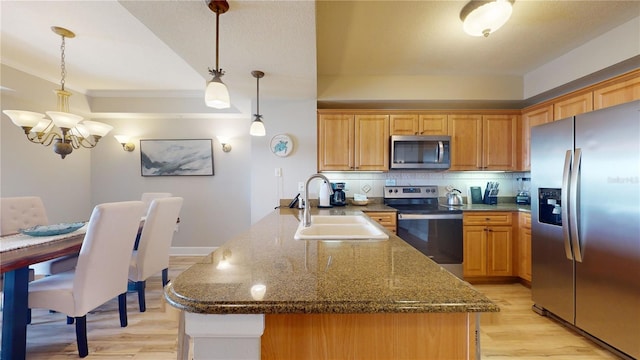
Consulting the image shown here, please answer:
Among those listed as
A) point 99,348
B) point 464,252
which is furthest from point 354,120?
point 99,348

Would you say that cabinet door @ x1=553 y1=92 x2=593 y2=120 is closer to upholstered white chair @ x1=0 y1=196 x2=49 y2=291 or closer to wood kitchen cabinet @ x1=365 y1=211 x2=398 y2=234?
wood kitchen cabinet @ x1=365 y1=211 x2=398 y2=234

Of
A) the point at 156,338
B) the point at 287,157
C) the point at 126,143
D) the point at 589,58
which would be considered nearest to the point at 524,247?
the point at 589,58

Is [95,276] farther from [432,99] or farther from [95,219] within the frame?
[432,99]

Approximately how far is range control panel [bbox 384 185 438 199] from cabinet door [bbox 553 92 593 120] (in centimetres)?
139

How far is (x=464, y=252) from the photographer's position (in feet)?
9.21

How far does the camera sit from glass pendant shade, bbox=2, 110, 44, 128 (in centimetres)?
202

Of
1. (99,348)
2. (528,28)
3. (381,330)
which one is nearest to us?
(381,330)

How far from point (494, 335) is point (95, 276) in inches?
114

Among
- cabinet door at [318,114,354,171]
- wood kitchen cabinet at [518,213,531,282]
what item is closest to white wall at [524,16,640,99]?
wood kitchen cabinet at [518,213,531,282]

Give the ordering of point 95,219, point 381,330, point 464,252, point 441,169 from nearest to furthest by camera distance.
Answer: point 381,330 < point 95,219 < point 464,252 < point 441,169

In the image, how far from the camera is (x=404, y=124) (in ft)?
10.1

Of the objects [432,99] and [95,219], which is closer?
[95,219]

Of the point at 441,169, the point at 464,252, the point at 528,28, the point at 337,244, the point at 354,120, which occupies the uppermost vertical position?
the point at 528,28

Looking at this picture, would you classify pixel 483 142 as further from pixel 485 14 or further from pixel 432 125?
pixel 485 14
